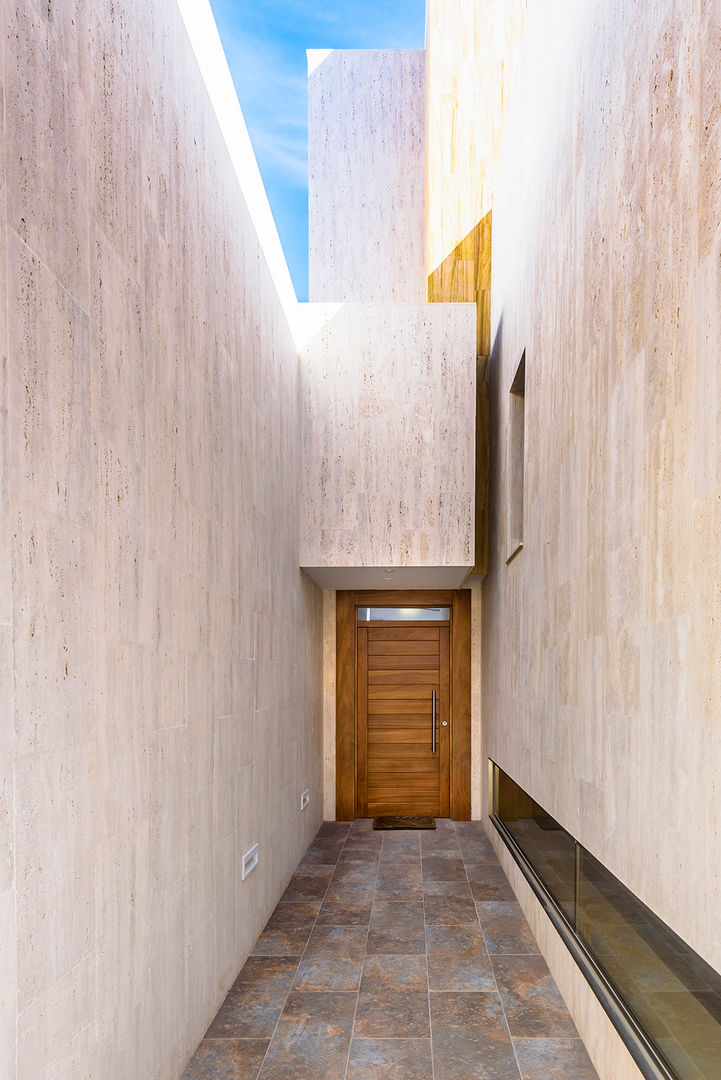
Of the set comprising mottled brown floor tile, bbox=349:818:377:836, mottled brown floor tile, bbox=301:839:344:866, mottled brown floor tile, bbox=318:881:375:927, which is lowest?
mottled brown floor tile, bbox=349:818:377:836

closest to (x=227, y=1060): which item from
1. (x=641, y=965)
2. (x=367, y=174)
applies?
(x=641, y=965)

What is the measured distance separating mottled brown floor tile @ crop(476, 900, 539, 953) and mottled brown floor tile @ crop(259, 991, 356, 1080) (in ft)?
A: 3.34

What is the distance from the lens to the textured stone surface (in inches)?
A: 67.1

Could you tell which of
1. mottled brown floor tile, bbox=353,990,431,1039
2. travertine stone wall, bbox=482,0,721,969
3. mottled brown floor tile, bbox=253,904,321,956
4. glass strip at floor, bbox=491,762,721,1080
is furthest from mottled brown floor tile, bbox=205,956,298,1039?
travertine stone wall, bbox=482,0,721,969

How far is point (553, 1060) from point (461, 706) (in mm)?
4766

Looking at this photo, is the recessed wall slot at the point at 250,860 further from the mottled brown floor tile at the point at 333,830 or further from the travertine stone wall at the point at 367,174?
the travertine stone wall at the point at 367,174

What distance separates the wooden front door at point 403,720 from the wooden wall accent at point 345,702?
10cm

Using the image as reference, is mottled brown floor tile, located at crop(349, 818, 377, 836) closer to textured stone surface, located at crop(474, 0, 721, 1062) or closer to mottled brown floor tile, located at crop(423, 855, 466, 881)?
mottled brown floor tile, located at crop(423, 855, 466, 881)

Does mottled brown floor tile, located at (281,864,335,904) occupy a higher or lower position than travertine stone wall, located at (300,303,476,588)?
lower

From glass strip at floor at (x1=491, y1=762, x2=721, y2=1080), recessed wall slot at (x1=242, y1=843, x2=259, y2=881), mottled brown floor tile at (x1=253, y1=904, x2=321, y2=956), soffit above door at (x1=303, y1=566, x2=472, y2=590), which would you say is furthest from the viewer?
soffit above door at (x1=303, y1=566, x2=472, y2=590)

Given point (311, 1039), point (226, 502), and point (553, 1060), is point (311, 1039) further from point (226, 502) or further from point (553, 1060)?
point (226, 502)

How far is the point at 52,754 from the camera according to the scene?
5.94 ft

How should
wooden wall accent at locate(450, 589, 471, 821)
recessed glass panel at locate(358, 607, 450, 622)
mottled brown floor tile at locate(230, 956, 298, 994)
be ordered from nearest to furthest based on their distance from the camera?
mottled brown floor tile at locate(230, 956, 298, 994) < wooden wall accent at locate(450, 589, 471, 821) < recessed glass panel at locate(358, 607, 450, 622)

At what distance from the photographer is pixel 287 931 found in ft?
14.5
